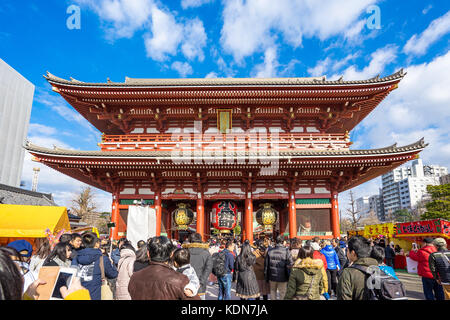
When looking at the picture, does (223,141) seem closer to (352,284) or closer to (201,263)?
(201,263)

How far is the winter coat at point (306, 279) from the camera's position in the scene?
13.4 ft

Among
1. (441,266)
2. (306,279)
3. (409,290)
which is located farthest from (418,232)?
(306,279)

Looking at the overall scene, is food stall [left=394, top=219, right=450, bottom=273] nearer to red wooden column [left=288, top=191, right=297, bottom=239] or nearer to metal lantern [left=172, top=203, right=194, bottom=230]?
red wooden column [left=288, top=191, right=297, bottom=239]

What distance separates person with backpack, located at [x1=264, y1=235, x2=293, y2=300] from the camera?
228 inches

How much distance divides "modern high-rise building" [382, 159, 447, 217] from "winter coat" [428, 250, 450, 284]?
109 metres

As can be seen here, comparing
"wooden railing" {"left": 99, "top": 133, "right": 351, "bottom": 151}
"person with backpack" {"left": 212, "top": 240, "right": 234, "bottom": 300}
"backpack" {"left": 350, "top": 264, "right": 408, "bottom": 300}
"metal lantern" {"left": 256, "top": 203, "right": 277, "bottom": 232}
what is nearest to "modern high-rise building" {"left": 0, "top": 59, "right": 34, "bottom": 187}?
"wooden railing" {"left": 99, "top": 133, "right": 351, "bottom": 151}

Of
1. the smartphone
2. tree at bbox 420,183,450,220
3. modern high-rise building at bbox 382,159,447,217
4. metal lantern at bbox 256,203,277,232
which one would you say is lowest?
the smartphone

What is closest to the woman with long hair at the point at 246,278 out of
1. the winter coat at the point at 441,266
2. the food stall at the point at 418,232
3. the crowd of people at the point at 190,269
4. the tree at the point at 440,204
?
the crowd of people at the point at 190,269

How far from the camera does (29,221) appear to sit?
34.0ft

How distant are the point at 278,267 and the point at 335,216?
907 centimetres

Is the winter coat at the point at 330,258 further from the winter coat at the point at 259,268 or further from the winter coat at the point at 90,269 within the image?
the winter coat at the point at 90,269

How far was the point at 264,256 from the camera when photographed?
670cm

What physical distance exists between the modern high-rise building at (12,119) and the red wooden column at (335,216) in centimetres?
3835

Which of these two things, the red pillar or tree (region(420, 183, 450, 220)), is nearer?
the red pillar
